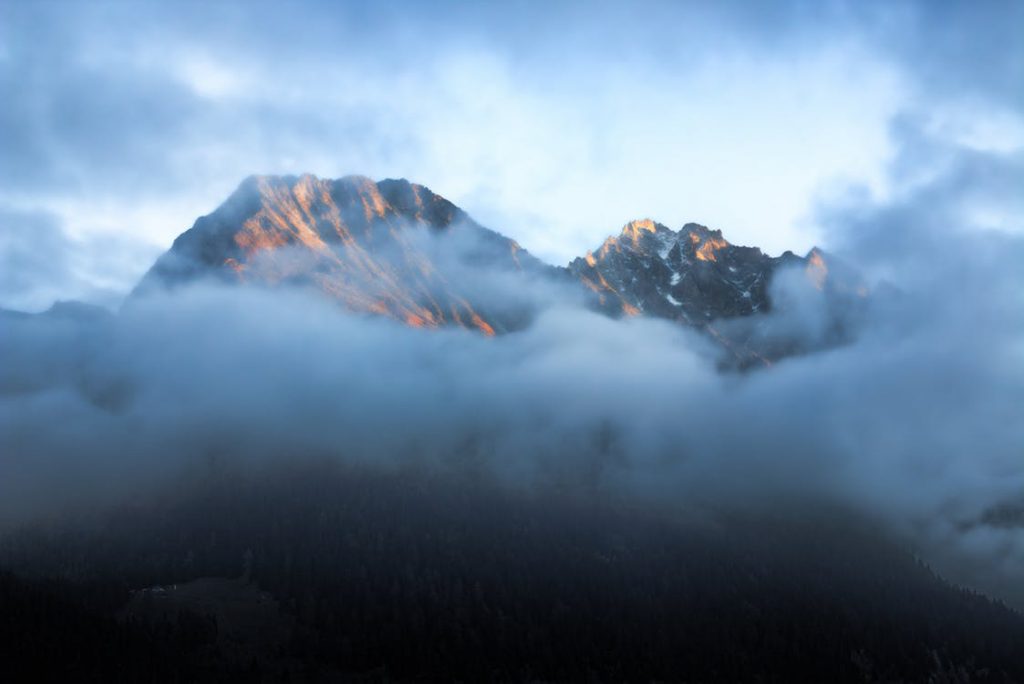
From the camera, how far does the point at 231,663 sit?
192 metres

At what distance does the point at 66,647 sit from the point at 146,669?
58.9 ft

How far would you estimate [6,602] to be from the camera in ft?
618

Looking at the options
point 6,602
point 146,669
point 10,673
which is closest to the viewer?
point 10,673

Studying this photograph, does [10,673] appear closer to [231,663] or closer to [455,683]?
[231,663]

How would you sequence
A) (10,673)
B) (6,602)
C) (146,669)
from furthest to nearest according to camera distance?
(6,602) < (146,669) < (10,673)

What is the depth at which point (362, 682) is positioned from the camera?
19588 centimetres

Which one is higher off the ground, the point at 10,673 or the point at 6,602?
the point at 6,602

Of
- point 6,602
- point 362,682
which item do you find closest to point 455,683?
point 362,682

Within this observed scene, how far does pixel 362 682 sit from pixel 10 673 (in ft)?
237

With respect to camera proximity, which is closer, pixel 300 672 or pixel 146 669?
pixel 146 669

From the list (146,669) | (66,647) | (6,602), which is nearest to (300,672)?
(146,669)

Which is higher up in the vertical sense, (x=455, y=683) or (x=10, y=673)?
(x=455, y=683)

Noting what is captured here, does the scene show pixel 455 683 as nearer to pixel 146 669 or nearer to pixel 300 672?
pixel 300 672

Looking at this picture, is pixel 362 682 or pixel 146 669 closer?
pixel 146 669
